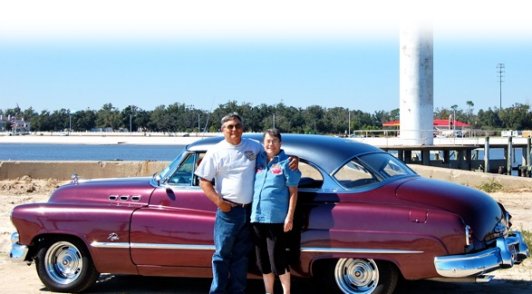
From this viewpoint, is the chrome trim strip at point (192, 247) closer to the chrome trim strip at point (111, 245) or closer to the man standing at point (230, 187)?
the chrome trim strip at point (111, 245)

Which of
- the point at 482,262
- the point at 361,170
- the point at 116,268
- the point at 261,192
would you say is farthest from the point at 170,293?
the point at 482,262

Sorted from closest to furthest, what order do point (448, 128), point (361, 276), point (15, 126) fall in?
point (361, 276) → point (448, 128) → point (15, 126)

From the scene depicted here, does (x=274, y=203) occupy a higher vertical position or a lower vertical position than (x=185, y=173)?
lower

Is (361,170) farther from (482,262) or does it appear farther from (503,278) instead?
(503,278)

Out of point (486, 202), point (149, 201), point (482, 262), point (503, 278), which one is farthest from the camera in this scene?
point (503, 278)

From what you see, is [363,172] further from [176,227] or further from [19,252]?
[19,252]

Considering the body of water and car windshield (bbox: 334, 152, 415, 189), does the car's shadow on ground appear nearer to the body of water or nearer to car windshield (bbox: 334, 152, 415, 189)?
car windshield (bbox: 334, 152, 415, 189)

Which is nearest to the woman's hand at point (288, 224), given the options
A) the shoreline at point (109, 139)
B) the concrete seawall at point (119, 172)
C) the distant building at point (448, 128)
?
the concrete seawall at point (119, 172)

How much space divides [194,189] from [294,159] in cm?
111

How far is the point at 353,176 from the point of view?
6594 mm

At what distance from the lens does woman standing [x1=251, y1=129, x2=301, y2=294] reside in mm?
6164

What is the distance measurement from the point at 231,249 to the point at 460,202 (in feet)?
6.36

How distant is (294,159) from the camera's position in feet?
20.6

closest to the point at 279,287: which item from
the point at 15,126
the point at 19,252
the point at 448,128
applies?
the point at 19,252
